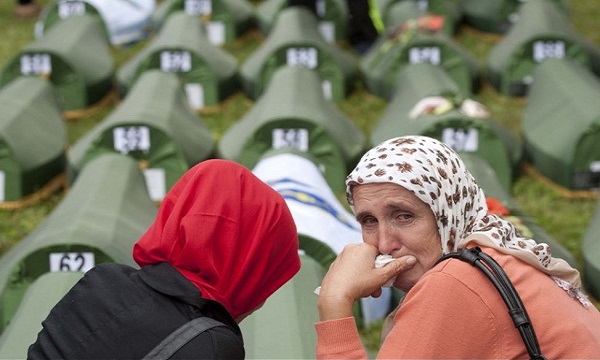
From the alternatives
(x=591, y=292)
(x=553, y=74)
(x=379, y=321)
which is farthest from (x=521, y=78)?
(x=379, y=321)

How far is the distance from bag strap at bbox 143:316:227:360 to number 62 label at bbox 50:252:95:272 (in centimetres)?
165

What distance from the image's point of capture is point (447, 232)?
6.52 feet

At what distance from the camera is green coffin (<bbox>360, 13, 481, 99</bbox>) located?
274 inches

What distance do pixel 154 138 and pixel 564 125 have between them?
2170mm

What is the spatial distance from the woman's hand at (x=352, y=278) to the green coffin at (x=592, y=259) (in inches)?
102

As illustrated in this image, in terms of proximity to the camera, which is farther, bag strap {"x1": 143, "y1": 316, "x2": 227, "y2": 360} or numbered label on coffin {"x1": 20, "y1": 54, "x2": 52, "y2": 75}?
numbered label on coffin {"x1": 20, "y1": 54, "x2": 52, "y2": 75}

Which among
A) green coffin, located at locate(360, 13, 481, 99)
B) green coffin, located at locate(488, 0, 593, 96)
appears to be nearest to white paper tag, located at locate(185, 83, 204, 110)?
green coffin, located at locate(360, 13, 481, 99)

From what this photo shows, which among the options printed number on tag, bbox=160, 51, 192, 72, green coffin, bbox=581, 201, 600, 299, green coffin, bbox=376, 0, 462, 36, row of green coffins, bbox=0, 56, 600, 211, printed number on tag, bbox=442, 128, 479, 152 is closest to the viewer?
green coffin, bbox=581, 201, 600, 299

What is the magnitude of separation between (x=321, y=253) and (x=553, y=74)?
9.15ft

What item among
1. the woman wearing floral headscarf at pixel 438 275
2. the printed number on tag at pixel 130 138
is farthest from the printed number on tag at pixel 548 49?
the woman wearing floral headscarf at pixel 438 275

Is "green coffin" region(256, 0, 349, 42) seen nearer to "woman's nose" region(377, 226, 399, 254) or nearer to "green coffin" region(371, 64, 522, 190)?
"green coffin" region(371, 64, 522, 190)

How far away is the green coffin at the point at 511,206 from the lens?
155 inches

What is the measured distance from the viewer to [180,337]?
6.18 feet

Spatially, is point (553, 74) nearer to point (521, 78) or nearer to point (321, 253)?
point (521, 78)
